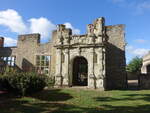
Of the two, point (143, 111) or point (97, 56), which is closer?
point (143, 111)

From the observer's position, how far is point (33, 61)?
17922 millimetres

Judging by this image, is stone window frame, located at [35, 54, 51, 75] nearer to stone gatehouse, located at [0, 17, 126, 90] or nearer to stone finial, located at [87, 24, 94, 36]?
stone gatehouse, located at [0, 17, 126, 90]

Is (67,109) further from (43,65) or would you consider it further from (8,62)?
(8,62)

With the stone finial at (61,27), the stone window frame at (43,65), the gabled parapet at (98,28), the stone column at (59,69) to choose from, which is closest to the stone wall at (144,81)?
the gabled parapet at (98,28)

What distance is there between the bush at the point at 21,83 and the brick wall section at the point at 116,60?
7.33 metres

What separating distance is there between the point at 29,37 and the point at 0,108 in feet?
38.2

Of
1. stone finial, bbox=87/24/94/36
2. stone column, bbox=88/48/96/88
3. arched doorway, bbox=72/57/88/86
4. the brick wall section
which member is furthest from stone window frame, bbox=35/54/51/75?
the brick wall section

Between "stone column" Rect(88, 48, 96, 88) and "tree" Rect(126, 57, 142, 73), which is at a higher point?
"tree" Rect(126, 57, 142, 73)

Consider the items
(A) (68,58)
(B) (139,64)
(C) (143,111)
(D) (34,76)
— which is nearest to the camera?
(C) (143,111)

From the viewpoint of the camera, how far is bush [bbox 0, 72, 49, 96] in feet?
32.2

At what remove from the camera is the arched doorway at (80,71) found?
Result: 16.3 meters

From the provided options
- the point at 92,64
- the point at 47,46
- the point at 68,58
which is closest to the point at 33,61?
the point at 47,46

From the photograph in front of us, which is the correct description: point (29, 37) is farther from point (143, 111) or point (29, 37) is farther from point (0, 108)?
point (143, 111)

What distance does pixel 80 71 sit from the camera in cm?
1684
